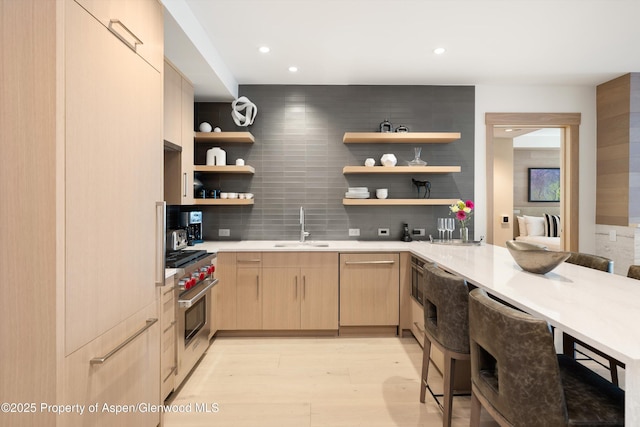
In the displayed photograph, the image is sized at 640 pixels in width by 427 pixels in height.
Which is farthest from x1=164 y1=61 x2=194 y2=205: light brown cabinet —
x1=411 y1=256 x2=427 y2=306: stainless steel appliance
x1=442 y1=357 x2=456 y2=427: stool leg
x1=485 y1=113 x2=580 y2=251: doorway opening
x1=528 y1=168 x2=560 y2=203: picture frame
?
x1=528 y1=168 x2=560 y2=203: picture frame

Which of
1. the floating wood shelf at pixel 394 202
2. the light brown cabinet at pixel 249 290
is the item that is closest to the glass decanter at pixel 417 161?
the floating wood shelf at pixel 394 202

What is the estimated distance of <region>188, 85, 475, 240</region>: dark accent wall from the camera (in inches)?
152

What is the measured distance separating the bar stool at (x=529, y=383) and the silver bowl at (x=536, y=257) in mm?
649

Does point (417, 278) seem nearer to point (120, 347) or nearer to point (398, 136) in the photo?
point (398, 136)

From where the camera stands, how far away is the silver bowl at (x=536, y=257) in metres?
1.85

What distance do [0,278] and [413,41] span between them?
3.07 metres

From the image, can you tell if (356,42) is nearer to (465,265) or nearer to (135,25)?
(135,25)

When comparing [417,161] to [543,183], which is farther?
[543,183]

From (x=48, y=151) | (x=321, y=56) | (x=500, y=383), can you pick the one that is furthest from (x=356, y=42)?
(x=500, y=383)

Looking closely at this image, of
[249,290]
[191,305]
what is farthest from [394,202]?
[191,305]

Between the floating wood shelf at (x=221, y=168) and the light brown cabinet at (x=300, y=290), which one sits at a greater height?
the floating wood shelf at (x=221, y=168)

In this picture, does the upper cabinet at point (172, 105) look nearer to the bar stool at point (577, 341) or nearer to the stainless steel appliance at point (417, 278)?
the stainless steel appliance at point (417, 278)

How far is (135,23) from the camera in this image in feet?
5.18

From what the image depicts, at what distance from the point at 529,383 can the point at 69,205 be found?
1646 millimetres
